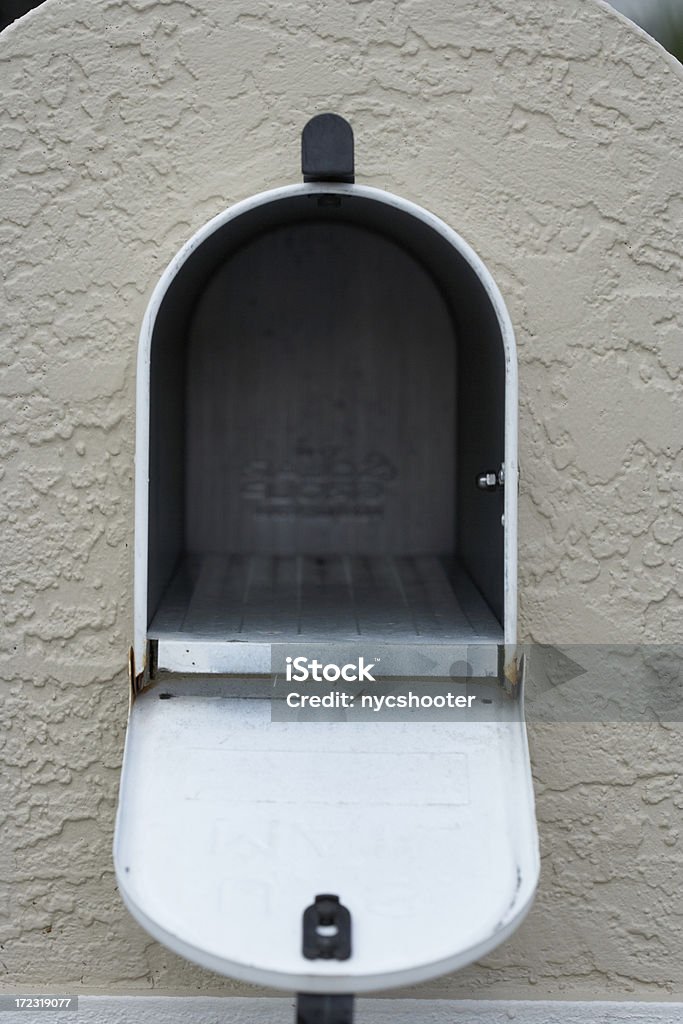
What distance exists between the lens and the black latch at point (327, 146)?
6.93 ft

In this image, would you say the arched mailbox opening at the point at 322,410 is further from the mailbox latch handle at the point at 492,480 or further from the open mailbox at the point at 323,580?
the mailbox latch handle at the point at 492,480

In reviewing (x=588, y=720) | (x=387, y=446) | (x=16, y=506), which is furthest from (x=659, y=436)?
(x=16, y=506)

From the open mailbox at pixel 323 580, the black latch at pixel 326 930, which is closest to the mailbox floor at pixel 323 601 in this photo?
the open mailbox at pixel 323 580

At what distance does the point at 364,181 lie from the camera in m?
2.57

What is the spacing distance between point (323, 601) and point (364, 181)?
1176 mm

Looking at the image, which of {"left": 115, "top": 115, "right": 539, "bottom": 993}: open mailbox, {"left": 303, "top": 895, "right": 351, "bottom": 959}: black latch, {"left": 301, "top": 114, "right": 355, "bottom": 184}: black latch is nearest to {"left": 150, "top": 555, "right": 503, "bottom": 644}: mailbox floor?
{"left": 115, "top": 115, "right": 539, "bottom": 993}: open mailbox

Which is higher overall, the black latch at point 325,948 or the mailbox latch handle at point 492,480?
the mailbox latch handle at point 492,480

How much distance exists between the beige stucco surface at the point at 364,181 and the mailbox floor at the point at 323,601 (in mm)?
229

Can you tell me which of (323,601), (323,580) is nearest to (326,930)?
(323,601)

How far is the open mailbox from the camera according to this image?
1.89 m

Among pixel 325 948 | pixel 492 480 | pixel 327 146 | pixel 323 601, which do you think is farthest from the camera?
pixel 323 601

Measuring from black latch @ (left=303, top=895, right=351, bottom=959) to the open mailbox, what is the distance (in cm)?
2

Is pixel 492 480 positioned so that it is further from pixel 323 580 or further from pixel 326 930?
pixel 326 930

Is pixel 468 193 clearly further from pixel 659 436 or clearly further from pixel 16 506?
pixel 16 506
